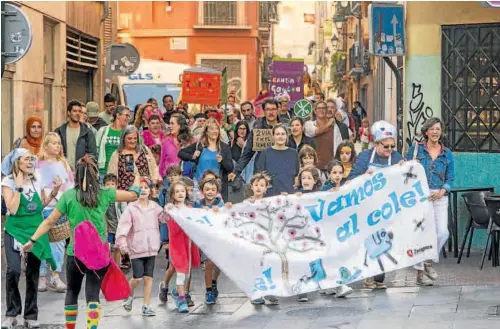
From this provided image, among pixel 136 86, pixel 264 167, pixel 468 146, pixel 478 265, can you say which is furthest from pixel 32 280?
pixel 136 86

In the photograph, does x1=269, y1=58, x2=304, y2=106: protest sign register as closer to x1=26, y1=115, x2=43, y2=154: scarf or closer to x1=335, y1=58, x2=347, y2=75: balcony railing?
x1=26, y1=115, x2=43, y2=154: scarf

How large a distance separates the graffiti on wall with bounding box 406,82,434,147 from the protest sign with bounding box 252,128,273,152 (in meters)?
1.87

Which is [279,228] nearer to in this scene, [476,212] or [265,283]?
[265,283]

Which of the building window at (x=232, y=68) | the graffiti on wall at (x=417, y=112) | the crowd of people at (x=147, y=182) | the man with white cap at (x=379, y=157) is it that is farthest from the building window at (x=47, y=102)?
the building window at (x=232, y=68)

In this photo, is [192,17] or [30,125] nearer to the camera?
[30,125]

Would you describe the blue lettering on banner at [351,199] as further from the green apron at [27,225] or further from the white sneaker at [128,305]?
the green apron at [27,225]

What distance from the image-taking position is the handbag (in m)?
9.83

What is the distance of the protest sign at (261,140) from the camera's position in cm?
1485

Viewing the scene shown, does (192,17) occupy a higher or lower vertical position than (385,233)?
higher

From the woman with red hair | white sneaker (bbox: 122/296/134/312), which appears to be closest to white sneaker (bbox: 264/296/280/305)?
white sneaker (bbox: 122/296/134/312)

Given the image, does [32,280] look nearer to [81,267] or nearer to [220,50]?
[81,267]

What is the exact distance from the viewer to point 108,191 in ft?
32.9

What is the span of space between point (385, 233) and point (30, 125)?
3.85m

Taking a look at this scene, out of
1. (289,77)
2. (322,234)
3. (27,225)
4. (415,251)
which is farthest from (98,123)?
(289,77)
